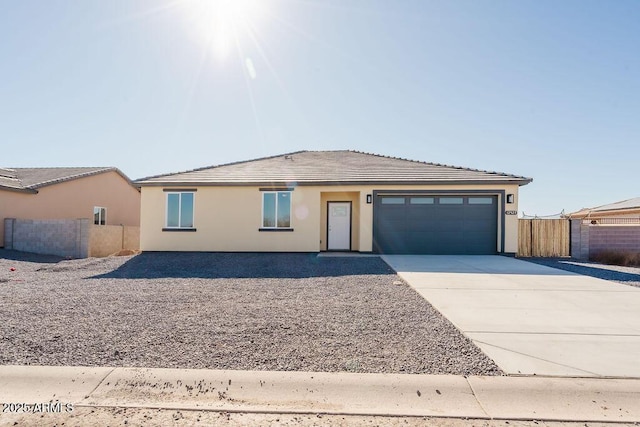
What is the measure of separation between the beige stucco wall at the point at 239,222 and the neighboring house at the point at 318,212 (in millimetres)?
41

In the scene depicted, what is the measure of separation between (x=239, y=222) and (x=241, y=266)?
335 centimetres

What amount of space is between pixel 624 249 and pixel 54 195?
27.8m

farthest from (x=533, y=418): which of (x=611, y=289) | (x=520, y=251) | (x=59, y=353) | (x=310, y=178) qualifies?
(x=520, y=251)

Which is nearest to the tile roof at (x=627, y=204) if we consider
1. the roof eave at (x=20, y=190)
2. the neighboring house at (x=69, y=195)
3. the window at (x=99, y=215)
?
the neighboring house at (x=69, y=195)

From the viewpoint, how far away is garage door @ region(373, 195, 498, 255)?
1298 centimetres

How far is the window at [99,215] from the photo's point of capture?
2061cm

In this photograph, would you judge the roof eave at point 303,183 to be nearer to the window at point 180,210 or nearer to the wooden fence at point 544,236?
the window at point 180,210

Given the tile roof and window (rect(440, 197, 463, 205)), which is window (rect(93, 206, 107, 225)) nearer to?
window (rect(440, 197, 463, 205))

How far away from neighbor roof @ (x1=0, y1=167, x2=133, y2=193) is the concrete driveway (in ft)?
62.9

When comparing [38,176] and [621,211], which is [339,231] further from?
[621,211]

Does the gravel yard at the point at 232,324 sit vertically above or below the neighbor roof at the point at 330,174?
below

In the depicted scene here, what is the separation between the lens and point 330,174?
1353 cm

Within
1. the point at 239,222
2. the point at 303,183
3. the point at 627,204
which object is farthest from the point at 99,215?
the point at 627,204

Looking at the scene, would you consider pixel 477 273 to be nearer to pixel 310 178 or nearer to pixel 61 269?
pixel 310 178
